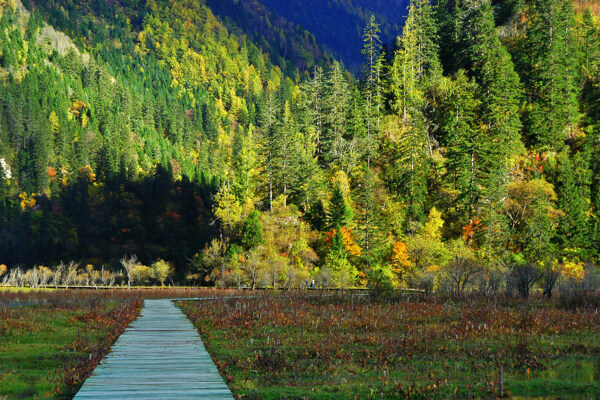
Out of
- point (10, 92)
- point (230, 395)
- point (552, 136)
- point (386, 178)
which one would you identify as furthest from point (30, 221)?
point (230, 395)

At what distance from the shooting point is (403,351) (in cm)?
1666

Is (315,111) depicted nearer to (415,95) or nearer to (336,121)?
(336,121)

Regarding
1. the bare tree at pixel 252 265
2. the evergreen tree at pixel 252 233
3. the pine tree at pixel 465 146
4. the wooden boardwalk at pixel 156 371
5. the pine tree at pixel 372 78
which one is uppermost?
the pine tree at pixel 372 78

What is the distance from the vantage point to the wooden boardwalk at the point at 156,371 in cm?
1040

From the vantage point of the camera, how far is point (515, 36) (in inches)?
4011

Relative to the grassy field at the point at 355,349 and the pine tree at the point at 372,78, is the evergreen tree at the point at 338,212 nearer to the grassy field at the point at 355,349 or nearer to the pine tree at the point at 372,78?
the pine tree at the point at 372,78

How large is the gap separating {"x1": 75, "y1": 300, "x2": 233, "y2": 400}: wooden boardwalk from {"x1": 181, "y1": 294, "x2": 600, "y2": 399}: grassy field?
2.09 feet

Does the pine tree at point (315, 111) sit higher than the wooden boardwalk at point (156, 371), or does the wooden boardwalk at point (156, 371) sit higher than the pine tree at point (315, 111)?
the pine tree at point (315, 111)

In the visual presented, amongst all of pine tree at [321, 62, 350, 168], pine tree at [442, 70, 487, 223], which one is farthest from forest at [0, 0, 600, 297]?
pine tree at [321, 62, 350, 168]

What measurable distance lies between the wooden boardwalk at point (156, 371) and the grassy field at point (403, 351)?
2.09ft

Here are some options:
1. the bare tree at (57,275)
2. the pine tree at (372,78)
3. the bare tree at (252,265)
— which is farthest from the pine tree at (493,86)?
the bare tree at (57,275)

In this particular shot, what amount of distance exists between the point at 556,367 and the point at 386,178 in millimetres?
70691

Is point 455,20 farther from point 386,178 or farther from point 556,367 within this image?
point 556,367

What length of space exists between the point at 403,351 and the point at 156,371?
25.7 feet
